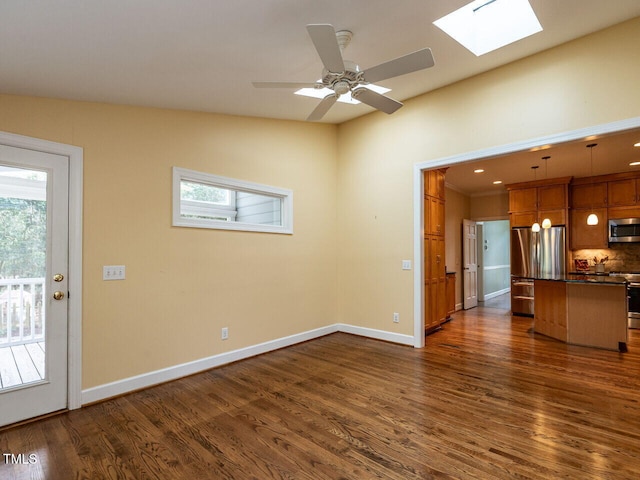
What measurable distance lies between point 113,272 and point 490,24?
4.17 m

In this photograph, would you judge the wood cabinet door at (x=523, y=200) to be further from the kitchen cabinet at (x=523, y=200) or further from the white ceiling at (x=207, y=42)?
the white ceiling at (x=207, y=42)

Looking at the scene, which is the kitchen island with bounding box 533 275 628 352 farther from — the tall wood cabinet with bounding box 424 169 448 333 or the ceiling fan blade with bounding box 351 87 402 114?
the ceiling fan blade with bounding box 351 87 402 114

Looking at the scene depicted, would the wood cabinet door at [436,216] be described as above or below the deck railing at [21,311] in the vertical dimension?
above

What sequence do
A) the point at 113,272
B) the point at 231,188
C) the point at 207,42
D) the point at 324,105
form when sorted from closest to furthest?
the point at 207,42, the point at 324,105, the point at 113,272, the point at 231,188

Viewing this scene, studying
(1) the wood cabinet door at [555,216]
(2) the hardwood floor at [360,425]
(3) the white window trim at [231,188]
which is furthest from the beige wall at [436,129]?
(1) the wood cabinet door at [555,216]

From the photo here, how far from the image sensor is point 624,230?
6.03m

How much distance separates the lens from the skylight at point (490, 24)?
2.75 m

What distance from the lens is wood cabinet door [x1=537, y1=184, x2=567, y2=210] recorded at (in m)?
6.39

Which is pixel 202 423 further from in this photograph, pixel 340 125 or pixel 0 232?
pixel 340 125

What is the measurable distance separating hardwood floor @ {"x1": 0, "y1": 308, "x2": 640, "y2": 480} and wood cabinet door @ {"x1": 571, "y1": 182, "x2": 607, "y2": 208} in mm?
3723

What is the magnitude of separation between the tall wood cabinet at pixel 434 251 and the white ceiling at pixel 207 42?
2.03m

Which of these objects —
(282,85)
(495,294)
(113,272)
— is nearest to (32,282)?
(113,272)

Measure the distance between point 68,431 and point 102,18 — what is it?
2.76 meters

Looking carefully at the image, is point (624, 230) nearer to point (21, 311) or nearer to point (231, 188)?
point (231, 188)
